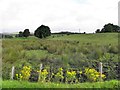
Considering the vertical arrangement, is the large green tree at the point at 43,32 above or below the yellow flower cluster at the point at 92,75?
above

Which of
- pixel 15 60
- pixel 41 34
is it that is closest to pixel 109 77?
pixel 15 60

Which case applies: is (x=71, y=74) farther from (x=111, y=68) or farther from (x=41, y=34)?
(x=41, y=34)

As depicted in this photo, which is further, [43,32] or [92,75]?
[43,32]

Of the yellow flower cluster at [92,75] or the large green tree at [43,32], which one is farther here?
the large green tree at [43,32]

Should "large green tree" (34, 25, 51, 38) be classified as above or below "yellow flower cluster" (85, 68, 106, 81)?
above

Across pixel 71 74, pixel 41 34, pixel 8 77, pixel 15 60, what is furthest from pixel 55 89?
pixel 41 34

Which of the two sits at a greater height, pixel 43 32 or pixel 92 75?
pixel 43 32

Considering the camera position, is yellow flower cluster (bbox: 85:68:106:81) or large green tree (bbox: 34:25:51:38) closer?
yellow flower cluster (bbox: 85:68:106:81)

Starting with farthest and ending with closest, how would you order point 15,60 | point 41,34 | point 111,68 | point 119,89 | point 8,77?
1. point 41,34
2. point 15,60
3. point 111,68
4. point 8,77
5. point 119,89

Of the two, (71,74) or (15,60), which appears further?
(15,60)

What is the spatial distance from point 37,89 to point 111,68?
22.1ft

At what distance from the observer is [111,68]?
16.5m

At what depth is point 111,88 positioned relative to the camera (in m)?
10.8

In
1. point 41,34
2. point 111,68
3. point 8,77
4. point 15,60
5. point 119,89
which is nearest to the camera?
point 119,89
